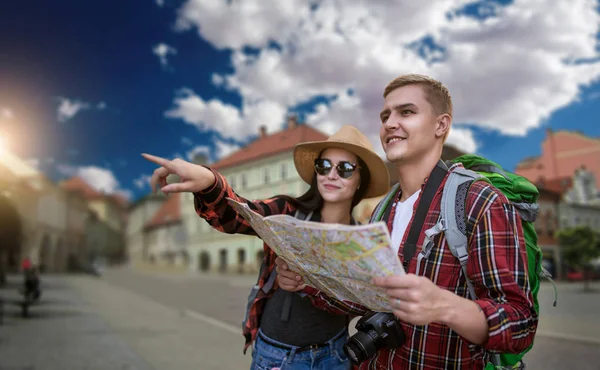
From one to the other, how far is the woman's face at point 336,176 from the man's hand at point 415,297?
50.0 inches

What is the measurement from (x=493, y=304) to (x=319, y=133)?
40182 millimetres

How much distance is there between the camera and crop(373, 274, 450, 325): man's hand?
107 cm

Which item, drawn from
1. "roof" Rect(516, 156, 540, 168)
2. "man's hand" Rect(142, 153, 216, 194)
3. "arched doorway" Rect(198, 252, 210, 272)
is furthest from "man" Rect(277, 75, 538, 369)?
"arched doorway" Rect(198, 252, 210, 272)

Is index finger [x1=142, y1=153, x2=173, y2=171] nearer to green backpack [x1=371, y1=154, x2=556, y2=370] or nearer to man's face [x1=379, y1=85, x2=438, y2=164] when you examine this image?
man's face [x1=379, y1=85, x2=438, y2=164]

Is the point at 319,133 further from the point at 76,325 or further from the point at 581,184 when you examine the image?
the point at 76,325

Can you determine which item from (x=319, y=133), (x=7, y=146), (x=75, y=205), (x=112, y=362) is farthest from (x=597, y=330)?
(x=75, y=205)

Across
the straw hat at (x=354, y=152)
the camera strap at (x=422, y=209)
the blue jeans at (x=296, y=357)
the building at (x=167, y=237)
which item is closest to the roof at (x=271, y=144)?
the building at (x=167, y=237)

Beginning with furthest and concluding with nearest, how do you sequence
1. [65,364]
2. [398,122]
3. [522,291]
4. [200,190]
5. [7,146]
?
[7,146] < [65,364] < [200,190] < [398,122] < [522,291]

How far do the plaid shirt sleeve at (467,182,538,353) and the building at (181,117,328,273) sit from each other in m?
34.1

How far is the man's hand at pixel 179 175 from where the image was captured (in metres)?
1.65

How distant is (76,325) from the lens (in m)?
10.3

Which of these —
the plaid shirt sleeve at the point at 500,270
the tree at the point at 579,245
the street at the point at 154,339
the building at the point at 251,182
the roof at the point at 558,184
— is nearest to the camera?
the plaid shirt sleeve at the point at 500,270

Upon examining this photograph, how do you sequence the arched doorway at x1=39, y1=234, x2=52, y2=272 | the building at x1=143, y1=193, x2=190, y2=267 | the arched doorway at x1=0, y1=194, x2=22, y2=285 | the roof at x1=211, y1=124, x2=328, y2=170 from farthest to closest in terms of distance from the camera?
the building at x1=143, y1=193, x2=190, y2=267
the roof at x1=211, y1=124, x2=328, y2=170
the arched doorway at x1=39, y1=234, x2=52, y2=272
the arched doorway at x1=0, y1=194, x2=22, y2=285

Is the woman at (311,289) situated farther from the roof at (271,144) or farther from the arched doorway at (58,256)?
the arched doorway at (58,256)
